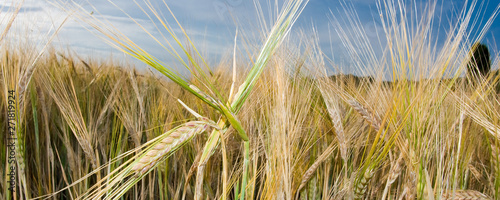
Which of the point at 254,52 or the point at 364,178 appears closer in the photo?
the point at 364,178

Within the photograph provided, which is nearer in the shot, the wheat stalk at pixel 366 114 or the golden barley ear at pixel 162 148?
the golden barley ear at pixel 162 148

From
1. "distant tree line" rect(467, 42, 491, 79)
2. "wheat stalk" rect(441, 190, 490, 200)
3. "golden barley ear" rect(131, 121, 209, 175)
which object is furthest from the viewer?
"distant tree line" rect(467, 42, 491, 79)

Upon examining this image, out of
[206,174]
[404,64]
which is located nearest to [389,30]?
[404,64]

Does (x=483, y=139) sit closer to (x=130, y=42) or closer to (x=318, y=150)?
(x=318, y=150)

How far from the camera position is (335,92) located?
1.14 meters

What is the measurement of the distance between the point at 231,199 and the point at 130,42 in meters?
1.14

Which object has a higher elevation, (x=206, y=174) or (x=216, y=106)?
(x=216, y=106)

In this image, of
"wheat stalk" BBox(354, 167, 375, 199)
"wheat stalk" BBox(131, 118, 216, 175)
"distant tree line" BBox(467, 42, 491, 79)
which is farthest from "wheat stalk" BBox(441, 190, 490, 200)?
"wheat stalk" BBox(131, 118, 216, 175)

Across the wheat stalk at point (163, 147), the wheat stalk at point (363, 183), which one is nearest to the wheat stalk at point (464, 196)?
the wheat stalk at point (363, 183)

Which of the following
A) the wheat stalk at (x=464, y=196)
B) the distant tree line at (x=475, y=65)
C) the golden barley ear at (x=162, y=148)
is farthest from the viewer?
the distant tree line at (x=475, y=65)

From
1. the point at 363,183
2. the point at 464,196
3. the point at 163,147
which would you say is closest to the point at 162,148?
the point at 163,147

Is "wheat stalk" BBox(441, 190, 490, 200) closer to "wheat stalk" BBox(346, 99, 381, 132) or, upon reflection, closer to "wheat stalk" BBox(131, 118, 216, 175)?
"wheat stalk" BBox(346, 99, 381, 132)

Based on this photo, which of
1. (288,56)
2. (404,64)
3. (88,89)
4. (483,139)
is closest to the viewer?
(404,64)

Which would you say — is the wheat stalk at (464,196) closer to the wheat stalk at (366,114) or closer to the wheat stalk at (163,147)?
the wheat stalk at (366,114)
